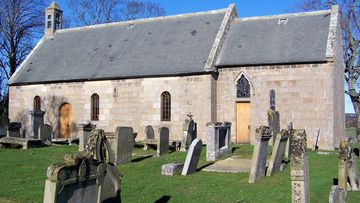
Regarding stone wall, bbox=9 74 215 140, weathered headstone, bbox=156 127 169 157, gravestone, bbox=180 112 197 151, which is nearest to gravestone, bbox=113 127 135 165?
weathered headstone, bbox=156 127 169 157

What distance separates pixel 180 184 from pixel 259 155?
8.56 ft

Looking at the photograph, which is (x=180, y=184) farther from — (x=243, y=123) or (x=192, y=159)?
(x=243, y=123)

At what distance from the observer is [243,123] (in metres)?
25.6

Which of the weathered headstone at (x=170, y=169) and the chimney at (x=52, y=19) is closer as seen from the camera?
the weathered headstone at (x=170, y=169)

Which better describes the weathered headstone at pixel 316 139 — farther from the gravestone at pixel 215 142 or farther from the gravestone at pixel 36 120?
the gravestone at pixel 36 120

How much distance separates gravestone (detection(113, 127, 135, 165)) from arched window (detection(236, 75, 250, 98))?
419 inches

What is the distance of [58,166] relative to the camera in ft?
18.6

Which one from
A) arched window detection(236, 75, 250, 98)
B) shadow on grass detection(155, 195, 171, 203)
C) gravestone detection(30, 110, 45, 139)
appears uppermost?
arched window detection(236, 75, 250, 98)

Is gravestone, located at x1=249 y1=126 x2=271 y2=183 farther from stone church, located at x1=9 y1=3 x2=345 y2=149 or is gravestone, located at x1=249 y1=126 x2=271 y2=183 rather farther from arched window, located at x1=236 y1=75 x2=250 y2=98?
arched window, located at x1=236 y1=75 x2=250 y2=98

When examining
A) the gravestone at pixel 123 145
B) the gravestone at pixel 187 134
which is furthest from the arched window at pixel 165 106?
the gravestone at pixel 123 145

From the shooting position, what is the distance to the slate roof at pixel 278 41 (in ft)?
80.1

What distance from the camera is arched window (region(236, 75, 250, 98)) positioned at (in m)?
25.4

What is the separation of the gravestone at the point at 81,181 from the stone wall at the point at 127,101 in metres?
18.3

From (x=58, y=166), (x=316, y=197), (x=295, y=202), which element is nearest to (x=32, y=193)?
(x=58, y=166)
